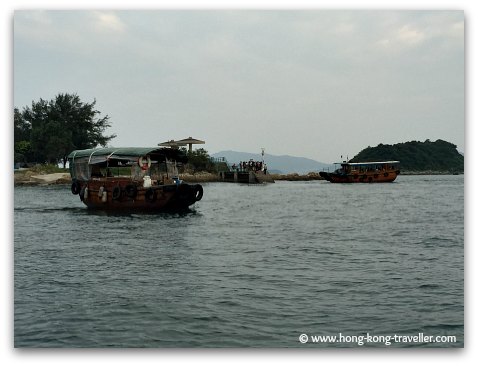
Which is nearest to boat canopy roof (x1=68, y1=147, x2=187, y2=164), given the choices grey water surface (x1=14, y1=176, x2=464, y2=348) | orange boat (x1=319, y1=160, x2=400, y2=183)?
grey water surface (x1=14, y1=176, x2=464, y2=348)

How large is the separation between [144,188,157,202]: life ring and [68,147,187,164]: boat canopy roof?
74.8 inches

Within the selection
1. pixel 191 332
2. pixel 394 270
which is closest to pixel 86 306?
pixel 191 332

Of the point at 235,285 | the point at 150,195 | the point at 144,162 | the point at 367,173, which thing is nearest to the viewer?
the point at 235,285

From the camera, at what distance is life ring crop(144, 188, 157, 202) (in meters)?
26.2

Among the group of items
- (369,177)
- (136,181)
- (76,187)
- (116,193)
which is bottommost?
(116,193)

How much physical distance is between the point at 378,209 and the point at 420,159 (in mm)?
17123

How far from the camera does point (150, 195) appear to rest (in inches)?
1033

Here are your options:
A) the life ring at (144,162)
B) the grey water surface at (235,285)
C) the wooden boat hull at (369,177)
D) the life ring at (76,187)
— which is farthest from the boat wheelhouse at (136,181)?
the wooden boat hull at (369,177)

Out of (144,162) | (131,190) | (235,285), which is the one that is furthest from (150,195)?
(235,285)

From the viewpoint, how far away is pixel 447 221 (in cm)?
2350

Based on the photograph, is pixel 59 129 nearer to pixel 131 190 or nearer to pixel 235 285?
pixel 131 190

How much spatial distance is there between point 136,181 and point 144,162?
1.12 meters

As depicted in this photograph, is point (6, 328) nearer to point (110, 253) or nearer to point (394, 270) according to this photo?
point (110, 253)

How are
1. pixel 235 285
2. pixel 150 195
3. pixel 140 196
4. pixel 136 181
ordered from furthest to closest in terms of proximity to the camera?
1. pixel 136 181
2. pixel 140 196
3. pixel 150 195
4. pixel 235 285
